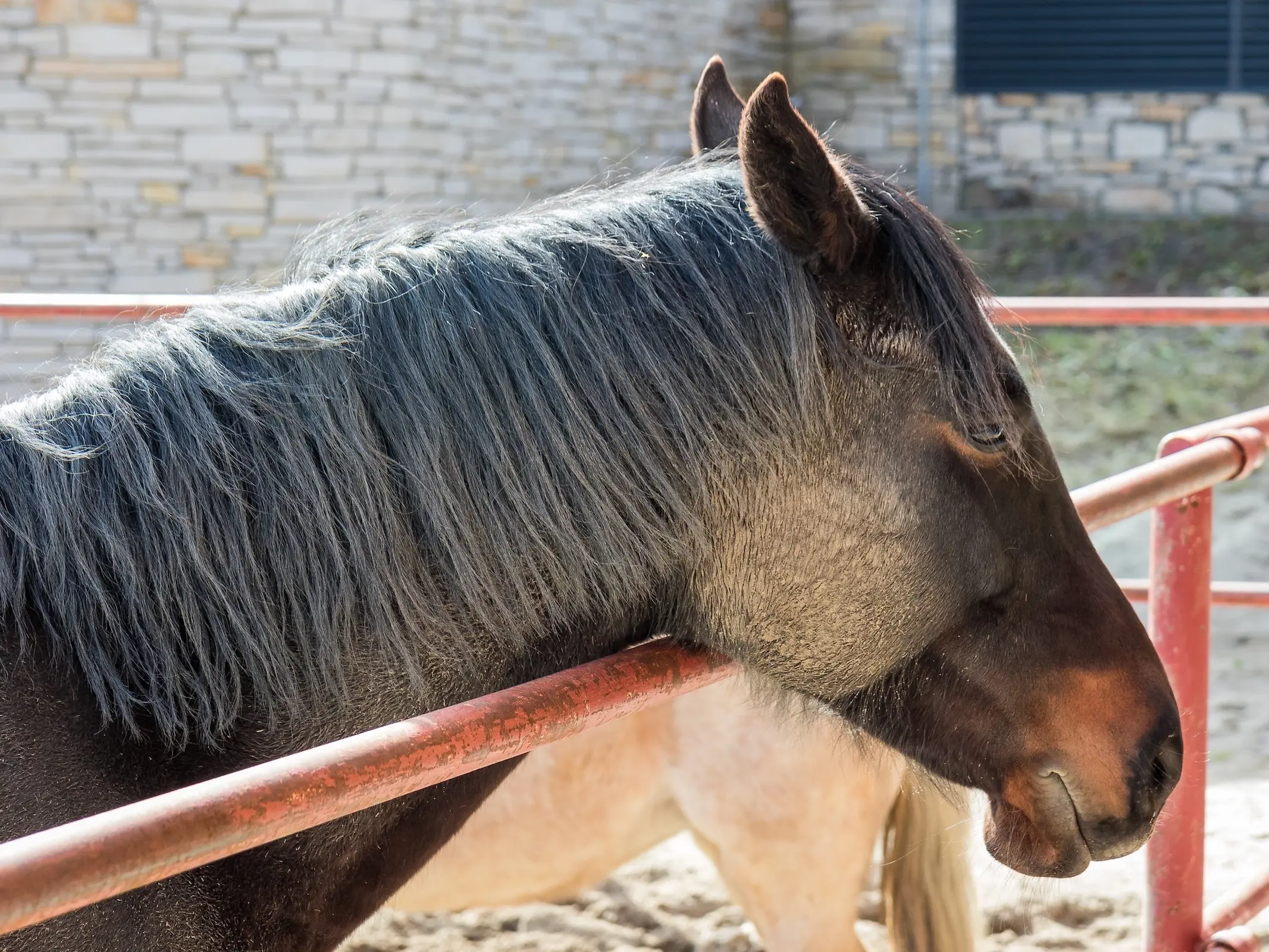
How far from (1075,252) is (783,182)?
9.98 m

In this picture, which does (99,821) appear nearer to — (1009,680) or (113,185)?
(1009,680)

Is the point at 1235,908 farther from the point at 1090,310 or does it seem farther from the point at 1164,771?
the point at 1090,310

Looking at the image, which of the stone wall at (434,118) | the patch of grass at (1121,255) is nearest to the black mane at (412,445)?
the stone wall at (434,118)

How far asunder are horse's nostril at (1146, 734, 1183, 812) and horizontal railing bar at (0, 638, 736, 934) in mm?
579

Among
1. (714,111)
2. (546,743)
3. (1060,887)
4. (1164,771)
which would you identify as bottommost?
(1060,887)

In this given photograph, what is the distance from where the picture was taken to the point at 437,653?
1.35 meters

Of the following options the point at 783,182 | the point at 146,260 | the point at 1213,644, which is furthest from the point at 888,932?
the point at 146,260

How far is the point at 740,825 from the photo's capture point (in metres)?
2.54

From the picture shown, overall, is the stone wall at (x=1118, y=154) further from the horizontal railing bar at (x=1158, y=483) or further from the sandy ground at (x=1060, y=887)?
the horizontal railing bar at (x=1158, y=483)

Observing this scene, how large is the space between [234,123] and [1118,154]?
7.62 m

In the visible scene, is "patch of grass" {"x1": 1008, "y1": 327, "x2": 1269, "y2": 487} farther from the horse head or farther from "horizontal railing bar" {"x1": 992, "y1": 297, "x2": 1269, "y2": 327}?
the horse head

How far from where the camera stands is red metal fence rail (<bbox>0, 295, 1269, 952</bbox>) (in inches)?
32.0

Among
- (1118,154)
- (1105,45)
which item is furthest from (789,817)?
(1105,45)

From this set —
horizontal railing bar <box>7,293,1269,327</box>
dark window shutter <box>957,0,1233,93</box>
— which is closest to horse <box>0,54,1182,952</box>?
horizontal railing bar <box>7,293,1269,327</box>
